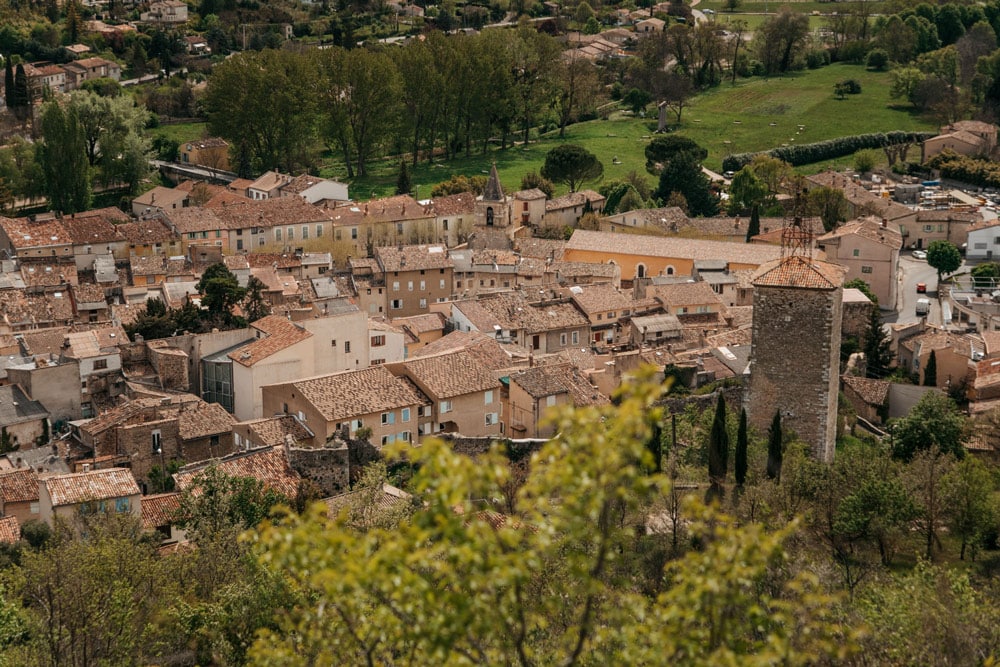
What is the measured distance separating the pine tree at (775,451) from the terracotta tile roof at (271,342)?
14911mm

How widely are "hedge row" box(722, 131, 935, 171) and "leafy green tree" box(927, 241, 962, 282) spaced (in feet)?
63.6

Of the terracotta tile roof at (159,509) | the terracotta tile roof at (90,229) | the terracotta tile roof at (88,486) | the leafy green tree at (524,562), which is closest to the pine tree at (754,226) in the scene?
the terracotta tile roof at (90,229)

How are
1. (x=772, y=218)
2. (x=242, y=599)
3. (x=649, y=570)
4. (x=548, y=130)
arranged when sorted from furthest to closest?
(x=548, y=130) → (x=772, y=218) → (x=649, y=570) → (x=242, y=599)

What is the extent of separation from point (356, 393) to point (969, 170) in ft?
163

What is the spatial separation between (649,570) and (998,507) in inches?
342

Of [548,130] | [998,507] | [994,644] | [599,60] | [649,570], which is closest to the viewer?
[994,644]

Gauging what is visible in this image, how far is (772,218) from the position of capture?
65312mm

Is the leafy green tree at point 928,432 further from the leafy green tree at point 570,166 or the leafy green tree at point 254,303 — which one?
the leafy green tree at point 570,166

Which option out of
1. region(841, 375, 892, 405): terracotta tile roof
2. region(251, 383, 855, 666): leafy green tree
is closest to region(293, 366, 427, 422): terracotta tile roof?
region(841, 375, 892, 405): terracotta tile roof

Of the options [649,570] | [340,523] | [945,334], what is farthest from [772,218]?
[340,523]

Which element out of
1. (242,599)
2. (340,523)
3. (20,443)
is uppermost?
(340,523)

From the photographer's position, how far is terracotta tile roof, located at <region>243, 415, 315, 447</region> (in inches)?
1411

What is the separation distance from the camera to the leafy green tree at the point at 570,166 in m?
71.6

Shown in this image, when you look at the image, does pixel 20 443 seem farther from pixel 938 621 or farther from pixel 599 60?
pixel 599 60
